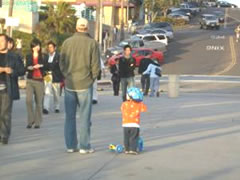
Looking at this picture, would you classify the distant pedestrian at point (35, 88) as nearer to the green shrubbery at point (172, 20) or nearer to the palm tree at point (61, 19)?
the palm tree at point (61, 19)

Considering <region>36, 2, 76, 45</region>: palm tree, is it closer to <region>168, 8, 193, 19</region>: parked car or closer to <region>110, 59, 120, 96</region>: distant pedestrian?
<region>110, 59, 120, 96</region>: distant pedestrian

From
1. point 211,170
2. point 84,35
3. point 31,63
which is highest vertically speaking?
point 84,35

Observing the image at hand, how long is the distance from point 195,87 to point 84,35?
75.9ft

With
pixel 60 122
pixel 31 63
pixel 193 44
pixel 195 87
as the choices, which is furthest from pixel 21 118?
pixel 193 44

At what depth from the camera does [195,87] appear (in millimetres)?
31438

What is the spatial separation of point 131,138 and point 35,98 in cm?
297

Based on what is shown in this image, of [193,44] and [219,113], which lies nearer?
[219,113]

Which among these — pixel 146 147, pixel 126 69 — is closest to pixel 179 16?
pixel 126 69

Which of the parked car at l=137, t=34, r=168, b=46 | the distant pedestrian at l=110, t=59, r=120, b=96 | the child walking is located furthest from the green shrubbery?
the child walking

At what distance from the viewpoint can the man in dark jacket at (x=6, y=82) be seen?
31.1ft

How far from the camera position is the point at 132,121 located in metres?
9.05

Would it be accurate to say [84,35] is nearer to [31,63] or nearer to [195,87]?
[31,63]

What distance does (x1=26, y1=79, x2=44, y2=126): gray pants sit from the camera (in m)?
11.3

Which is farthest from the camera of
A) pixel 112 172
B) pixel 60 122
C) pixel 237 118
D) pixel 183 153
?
pixel 237 118
